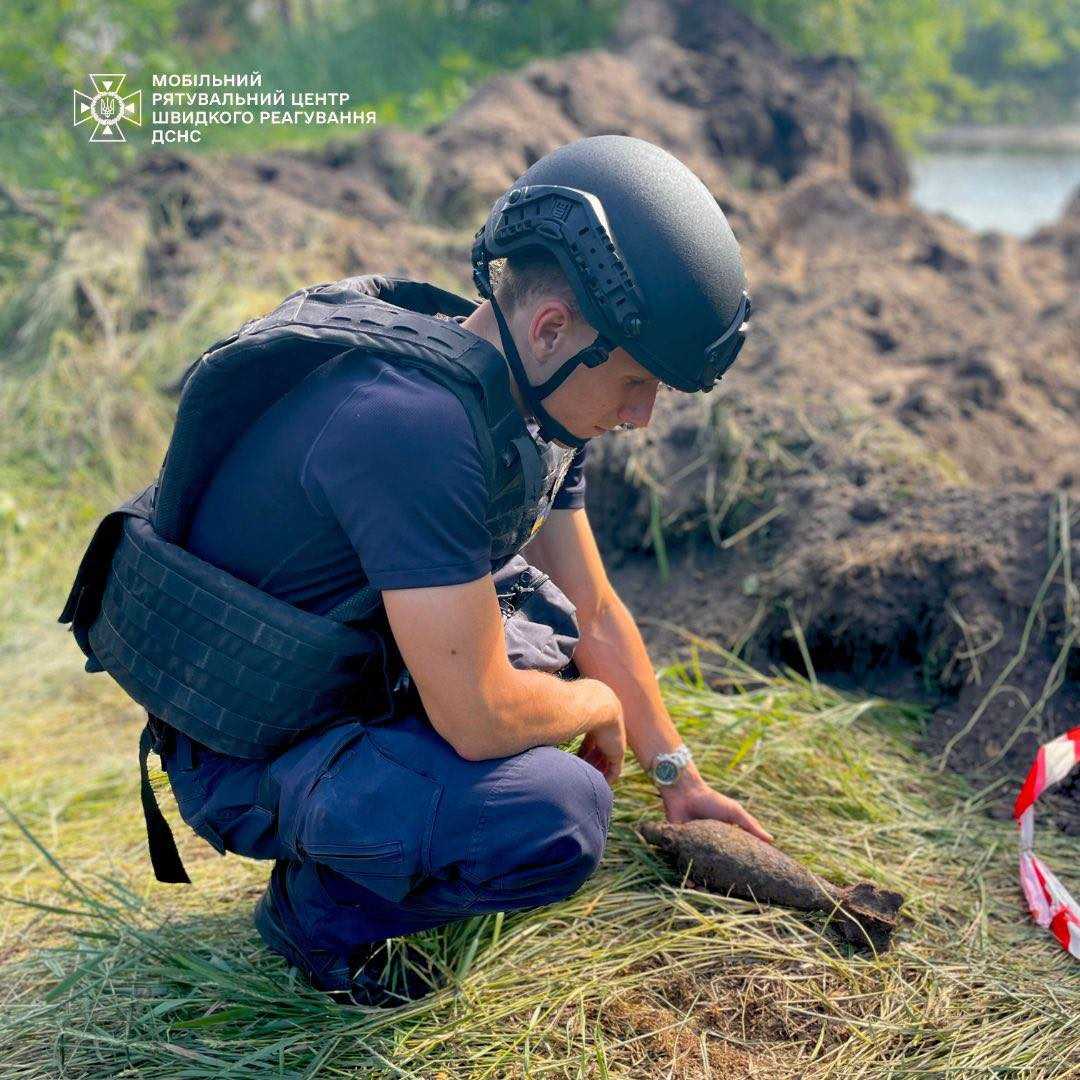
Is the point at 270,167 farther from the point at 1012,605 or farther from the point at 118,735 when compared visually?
the point at 1012,605

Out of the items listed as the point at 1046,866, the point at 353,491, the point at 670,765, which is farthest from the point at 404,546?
the point at 1046,866

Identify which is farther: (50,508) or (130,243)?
(130,243)

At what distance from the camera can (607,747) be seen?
218cm

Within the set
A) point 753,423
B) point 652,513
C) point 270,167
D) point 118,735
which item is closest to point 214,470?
point 118,735

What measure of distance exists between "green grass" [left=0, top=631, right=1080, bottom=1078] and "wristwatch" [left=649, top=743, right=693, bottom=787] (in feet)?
0.44

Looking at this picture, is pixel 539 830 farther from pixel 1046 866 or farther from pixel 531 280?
pixel 1046 866

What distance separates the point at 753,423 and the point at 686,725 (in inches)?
52.6

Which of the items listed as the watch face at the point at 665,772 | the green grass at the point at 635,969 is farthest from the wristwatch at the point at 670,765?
the green grass at the point at 635,969

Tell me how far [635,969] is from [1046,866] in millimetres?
941

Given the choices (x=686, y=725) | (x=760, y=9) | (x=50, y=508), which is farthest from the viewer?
(x=760, y=9)

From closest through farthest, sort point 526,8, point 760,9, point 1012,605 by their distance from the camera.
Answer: point 1012,605 → point 760,9 → point 526,8

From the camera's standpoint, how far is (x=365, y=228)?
5594 mm

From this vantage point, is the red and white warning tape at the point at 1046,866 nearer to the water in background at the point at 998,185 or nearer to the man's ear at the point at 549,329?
the man's ear at the point at 549,329

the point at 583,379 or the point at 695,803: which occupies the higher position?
the point at 583,379
